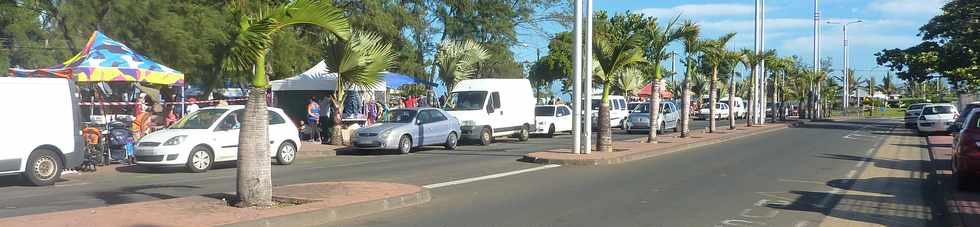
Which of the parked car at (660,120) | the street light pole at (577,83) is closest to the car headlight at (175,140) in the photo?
the street light pole at (577,83)

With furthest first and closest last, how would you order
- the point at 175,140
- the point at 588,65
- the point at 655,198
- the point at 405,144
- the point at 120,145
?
the point at 405,144
the point at 588,65
the point at 120,145
the point at 175,140
the point at 655,198

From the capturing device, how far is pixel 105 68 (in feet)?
61.3

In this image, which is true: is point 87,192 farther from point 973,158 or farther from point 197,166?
point 973,158

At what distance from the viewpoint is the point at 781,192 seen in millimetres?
12289

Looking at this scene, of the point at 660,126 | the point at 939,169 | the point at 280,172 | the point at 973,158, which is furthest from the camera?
the point at 660,126

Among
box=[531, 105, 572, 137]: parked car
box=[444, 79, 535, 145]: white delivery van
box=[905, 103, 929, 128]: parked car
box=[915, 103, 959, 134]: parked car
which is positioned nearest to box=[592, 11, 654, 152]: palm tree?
box=[444, 79, 535, 145]: white delivery van

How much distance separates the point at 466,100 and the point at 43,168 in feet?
45.2

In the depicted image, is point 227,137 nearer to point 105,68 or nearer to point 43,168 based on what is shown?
point 43,168

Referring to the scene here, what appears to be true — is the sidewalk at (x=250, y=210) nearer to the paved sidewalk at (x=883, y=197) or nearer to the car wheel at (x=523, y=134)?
the paved sidewalk at (x=883, y=197)

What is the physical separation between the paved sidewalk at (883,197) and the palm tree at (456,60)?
15.4 meters

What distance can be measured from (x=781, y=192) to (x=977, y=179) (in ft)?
9.88

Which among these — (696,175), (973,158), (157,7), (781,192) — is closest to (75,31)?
(157,7)

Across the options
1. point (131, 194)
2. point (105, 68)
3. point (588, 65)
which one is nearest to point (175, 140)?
point (131, 194)

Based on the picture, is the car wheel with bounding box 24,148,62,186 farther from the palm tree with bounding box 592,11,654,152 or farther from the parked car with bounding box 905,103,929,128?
the parked car with bounding box 905,103,929,128
